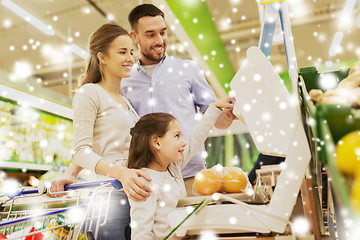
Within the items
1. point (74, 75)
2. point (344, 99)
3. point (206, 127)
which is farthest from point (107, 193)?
point (74, 75)

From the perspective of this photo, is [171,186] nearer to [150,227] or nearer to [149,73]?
[150,227]

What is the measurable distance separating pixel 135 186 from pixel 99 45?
26.9 inches

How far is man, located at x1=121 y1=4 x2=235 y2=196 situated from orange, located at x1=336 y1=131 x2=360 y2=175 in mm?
1187

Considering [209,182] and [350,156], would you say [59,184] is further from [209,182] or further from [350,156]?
[350,156]

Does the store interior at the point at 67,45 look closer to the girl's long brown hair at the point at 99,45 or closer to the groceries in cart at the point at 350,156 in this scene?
the girl's long brown hair at the point at 99,45

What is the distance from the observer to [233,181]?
70cm

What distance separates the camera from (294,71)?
26.2 inches

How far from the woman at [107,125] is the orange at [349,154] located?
0.62 m

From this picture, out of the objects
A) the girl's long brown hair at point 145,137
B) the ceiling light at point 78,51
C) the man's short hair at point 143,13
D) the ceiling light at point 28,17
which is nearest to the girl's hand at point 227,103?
the girl's long brown hair at point 145,137

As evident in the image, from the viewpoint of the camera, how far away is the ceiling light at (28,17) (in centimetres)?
324

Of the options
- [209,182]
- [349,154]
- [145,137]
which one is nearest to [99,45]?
[145,137]

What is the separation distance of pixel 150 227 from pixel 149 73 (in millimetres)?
933

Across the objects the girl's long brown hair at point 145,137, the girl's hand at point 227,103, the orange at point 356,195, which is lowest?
the orange at point 356,195

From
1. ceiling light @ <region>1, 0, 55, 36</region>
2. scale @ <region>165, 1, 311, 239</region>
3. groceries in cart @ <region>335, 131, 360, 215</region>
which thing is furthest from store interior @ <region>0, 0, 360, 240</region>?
groceries in cart @ <region>335, 131, 360, 215</region>
